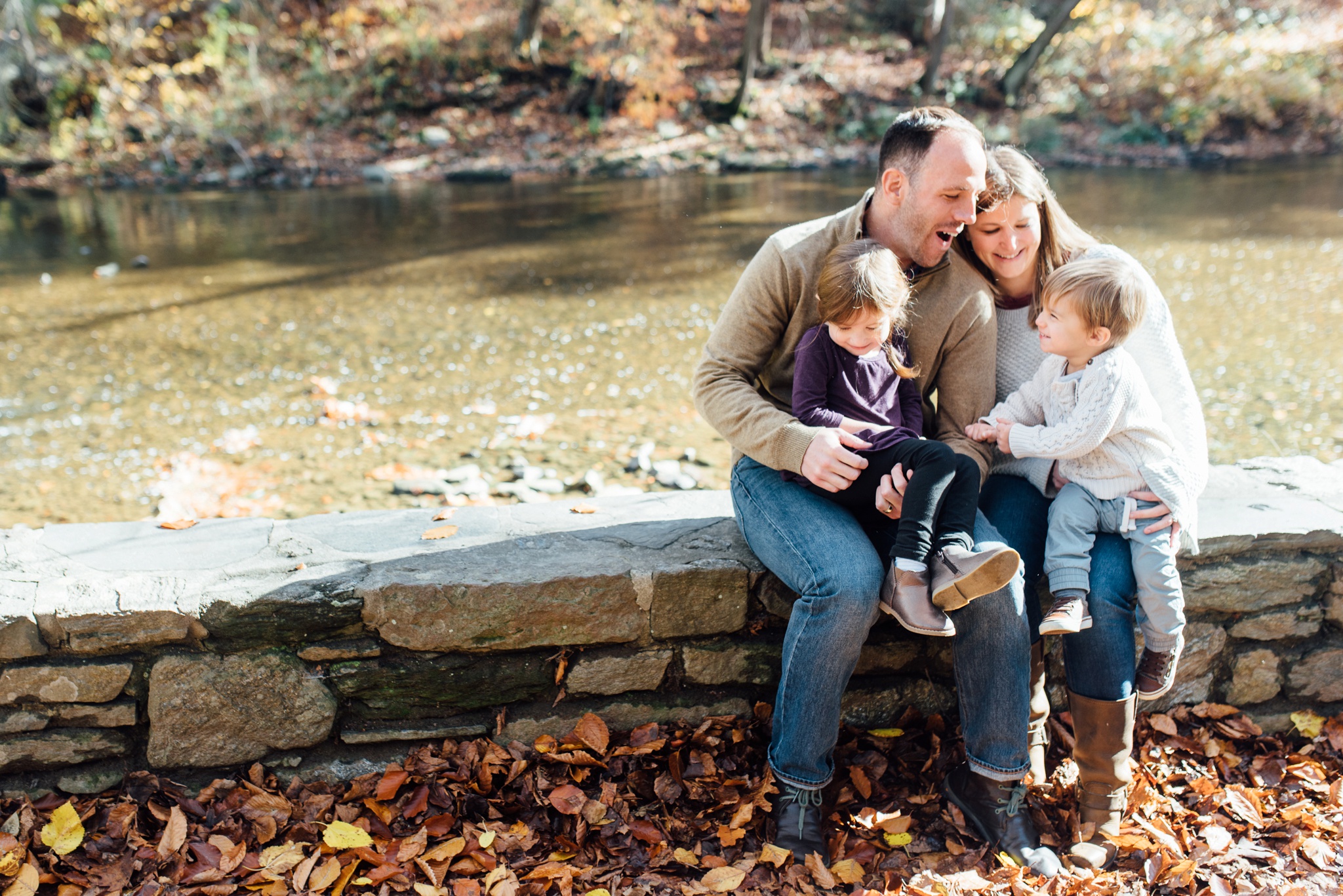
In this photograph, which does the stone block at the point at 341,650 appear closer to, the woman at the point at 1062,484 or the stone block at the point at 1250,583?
the woman at the point at 1062,484

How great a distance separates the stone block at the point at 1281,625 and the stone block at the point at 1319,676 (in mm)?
86

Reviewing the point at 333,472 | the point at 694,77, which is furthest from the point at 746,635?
the point at 694,77

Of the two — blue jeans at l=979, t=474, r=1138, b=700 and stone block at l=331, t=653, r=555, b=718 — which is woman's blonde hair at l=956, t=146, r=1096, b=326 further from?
stone block at l=331, t=653, r=555, b=718

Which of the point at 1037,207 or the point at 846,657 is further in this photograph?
the point at 1037,207

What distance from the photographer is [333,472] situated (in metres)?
4.31

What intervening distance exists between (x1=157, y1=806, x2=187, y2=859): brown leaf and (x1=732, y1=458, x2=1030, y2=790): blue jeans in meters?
1.37

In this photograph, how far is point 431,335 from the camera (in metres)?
6.31

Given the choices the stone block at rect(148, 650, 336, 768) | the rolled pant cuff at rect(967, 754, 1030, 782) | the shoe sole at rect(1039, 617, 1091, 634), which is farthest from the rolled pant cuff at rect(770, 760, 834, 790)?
the stone block at rect(148, 650, 336, 768)

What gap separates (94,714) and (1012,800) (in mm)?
2159

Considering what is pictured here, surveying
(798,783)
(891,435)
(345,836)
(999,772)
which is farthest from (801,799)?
(345,836)

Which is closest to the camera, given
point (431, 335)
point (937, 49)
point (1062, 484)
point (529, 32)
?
point (1062, 484)

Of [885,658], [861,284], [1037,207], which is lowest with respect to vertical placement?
[885,658]

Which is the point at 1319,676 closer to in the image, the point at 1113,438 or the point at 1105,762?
the point at 1105,762

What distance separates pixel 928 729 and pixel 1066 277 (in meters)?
1.24
